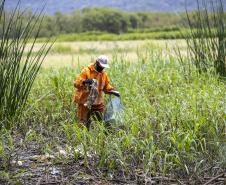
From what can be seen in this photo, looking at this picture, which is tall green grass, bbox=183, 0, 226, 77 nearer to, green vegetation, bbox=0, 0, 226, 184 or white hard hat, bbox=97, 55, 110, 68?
green vegetation, bbox=0, 0, 226, 184

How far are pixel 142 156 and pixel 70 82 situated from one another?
9.57 ft

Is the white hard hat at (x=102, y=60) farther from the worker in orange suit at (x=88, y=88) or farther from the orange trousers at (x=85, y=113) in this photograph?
the orange trousers at (x=85, y=113)

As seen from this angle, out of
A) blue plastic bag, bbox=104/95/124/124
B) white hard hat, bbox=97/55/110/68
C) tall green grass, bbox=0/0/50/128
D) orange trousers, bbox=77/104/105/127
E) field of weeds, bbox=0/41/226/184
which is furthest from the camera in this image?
orange trousers, bbox=77/104/105/127

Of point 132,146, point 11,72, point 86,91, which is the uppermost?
point 11,72

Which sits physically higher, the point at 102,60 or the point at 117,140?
the point at 102,60

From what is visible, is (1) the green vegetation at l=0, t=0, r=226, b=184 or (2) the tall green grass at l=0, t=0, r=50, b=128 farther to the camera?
(2) the tall green grass at l=0, t=0, r=50, b=128

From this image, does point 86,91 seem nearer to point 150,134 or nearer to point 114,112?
point 114,112

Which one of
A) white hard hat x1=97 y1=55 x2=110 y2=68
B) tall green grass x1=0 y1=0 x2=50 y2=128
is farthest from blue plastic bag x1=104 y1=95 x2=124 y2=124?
tall green grass x1=0 y1=0 x2=50 y2=128

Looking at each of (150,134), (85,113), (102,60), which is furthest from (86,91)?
(150,134)

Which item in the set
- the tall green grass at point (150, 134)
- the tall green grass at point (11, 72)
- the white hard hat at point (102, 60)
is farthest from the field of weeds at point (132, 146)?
the white hard hat at point (102, 60)

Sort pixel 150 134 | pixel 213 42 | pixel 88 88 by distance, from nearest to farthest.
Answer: pixel 150 134 → pixel 88 88 → pixel 213 42

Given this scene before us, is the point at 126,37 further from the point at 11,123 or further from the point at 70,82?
the point at 11,123

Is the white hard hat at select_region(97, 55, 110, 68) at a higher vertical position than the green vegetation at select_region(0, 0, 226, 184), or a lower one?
higher

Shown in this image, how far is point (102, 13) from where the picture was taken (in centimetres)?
3328
